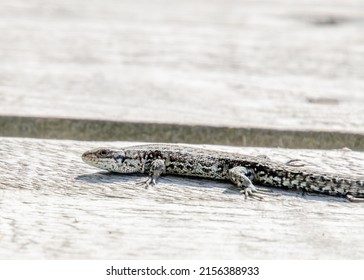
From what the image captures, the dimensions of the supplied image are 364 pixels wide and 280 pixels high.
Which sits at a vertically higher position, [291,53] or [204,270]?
[291,53]

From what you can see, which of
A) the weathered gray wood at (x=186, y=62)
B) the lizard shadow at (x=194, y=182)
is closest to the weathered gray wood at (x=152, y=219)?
the lizard shadow at (x=194, y=182)

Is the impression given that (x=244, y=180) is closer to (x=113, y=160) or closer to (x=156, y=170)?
(x=156, y=170)

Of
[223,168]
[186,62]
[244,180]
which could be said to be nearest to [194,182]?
[244,180]

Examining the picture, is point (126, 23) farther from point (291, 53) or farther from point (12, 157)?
point (12, 157)

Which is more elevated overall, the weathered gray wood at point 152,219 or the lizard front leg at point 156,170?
the lizard front leg at point 156,170

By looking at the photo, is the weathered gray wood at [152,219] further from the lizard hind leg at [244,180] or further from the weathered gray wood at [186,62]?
the weathered gray wood at [186,62]

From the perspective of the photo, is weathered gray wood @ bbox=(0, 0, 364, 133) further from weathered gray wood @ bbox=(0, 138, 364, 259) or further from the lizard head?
weathered gray wood @ bbox=(0, 138, 364, 259)

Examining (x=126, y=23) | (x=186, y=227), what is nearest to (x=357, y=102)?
(x=186, y=227)
